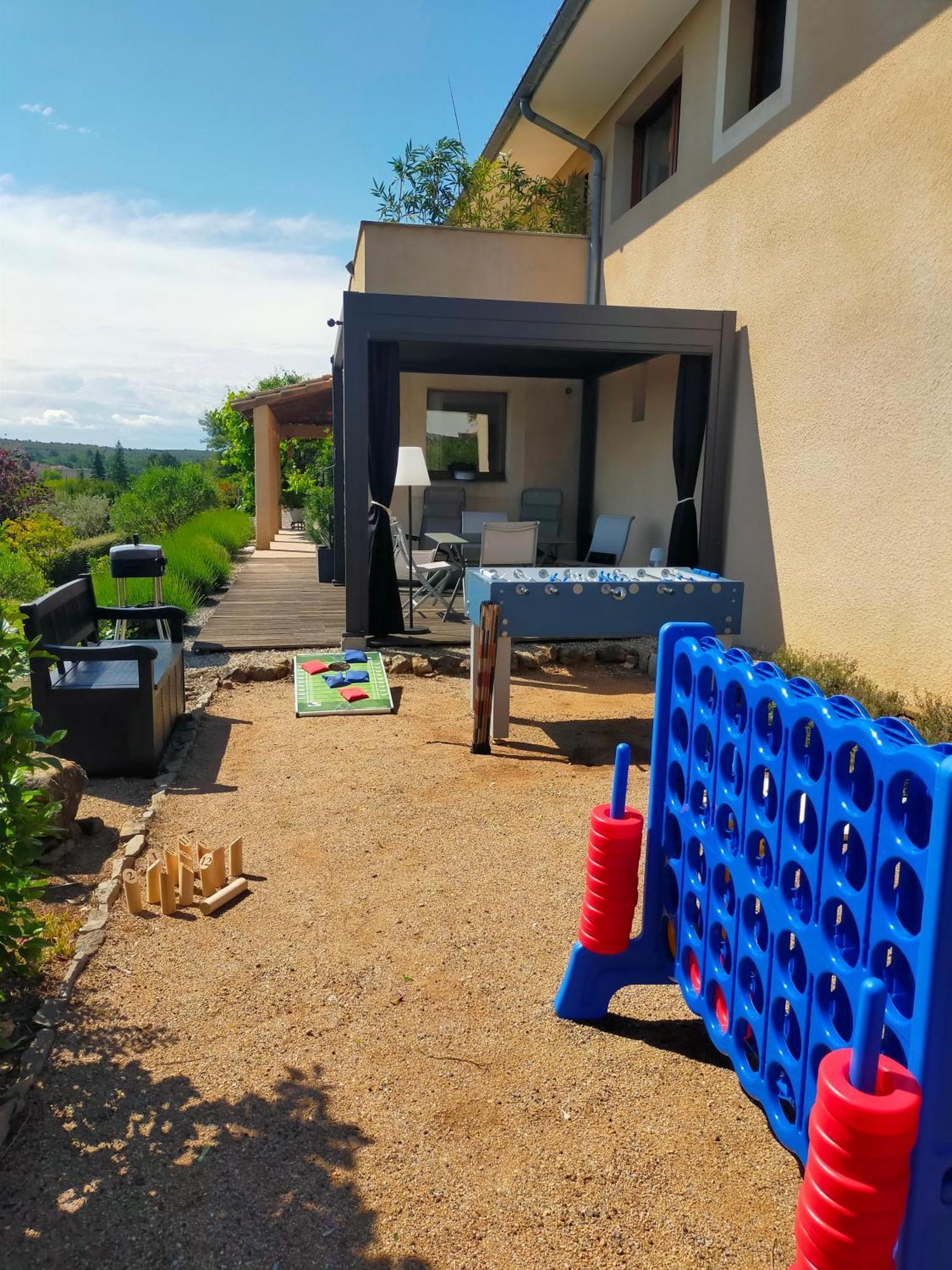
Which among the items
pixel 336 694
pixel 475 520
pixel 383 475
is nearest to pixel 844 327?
pixel 383 475

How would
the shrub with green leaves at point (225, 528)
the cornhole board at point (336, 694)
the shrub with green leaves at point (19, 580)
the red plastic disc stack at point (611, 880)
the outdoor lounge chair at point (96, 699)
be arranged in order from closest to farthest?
the red plastic disc stack at point (611, 880) < the outdoor lounge chair at point (96, 699) < the cornhole board at point (336, 694) < the shrub with green leaves at point (19, 580) < the shrub with green leaves at point (225, 528)

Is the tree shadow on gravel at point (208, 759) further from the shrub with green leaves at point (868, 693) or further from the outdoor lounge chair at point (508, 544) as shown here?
the shrub with green leaves at point (868, 693)

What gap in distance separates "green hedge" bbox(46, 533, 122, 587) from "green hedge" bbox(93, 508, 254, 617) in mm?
679

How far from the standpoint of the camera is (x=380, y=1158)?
209 cm

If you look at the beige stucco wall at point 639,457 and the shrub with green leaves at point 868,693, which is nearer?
the shrub with green leaves at point 868,693

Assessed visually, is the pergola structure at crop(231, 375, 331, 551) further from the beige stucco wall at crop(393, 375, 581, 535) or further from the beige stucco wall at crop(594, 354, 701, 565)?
the beige stucco wall at crop(594, 354, 701, 565)

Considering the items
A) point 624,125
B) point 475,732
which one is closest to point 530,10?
point 624,125

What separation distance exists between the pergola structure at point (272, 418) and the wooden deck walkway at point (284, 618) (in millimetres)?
3197

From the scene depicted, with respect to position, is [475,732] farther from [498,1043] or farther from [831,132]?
[831,132]

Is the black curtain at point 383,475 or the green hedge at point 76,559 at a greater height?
the black curtain at point 383,475

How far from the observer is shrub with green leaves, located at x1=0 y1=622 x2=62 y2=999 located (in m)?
2.30

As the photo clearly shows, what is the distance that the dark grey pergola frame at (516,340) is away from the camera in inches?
289

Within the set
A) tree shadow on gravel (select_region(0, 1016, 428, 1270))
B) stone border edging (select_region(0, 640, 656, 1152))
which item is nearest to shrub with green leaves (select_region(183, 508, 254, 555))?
stone border edging (select_region(0, 640, 656, 1152))

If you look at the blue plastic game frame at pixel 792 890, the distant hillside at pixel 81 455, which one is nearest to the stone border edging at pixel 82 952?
the blue plastic game frame at pixel 792 890
